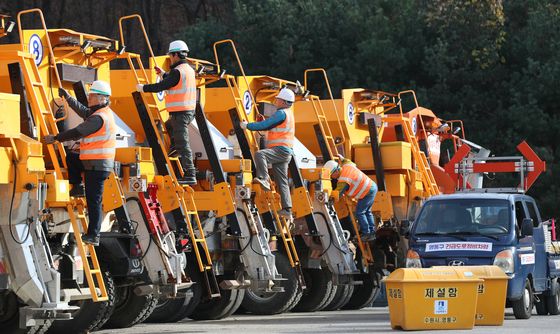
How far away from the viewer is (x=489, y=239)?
16.7 metres

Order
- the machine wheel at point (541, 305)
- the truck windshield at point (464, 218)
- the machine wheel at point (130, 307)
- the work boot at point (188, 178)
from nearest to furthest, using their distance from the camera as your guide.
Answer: the machine wheel at point (130, 307) < the work boot at point (188, 178) < the truck windshield at point (464, 218) < the machine wheel at point (541, 305)

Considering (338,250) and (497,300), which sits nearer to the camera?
(497,300)

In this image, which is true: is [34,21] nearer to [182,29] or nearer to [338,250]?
[182,29]

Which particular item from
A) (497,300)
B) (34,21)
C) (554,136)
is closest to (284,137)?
(497,300)

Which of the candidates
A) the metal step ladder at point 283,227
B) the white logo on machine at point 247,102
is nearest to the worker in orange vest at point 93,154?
the metal step ladder at point 283,227

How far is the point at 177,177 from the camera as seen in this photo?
50.0ft

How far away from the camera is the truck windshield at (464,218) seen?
1706 centimetres

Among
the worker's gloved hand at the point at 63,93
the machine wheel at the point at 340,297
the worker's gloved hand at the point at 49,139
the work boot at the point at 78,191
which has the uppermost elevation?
the worker's gloved hand at the point at 63,93

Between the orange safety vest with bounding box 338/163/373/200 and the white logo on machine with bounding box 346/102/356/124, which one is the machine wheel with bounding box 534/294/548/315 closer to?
the orange safety vest with bounding box 338/163/373/200

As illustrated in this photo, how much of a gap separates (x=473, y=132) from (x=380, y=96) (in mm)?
9481

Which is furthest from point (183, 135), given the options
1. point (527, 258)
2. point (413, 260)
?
point (527, 258)

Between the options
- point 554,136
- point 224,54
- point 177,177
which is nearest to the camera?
point 177,177

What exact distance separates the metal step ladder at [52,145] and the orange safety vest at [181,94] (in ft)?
6.59

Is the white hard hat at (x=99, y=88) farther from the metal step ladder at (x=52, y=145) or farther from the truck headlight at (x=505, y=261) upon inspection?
the truck headlight at (x=505, y=261)
